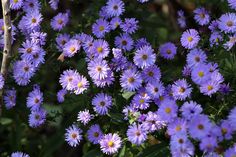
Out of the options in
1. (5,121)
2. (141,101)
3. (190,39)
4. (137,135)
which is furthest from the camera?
(5,121)

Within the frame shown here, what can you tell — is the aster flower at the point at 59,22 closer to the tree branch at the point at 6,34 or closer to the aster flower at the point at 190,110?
the tree branch at the point at 6,34

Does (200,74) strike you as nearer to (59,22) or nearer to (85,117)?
(85,117)

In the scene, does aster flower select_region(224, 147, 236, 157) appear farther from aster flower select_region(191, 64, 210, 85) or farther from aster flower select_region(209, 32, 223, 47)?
aster flower select_region(209, 32, 223, 47)

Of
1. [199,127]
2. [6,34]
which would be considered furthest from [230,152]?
[6,34]

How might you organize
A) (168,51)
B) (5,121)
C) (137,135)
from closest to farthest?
(137,135) → (168,51) → (5,121)

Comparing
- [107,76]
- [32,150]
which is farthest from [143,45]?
[32,150]

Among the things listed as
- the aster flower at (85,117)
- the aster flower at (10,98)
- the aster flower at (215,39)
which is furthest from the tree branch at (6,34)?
the aster flower at (215,39)
